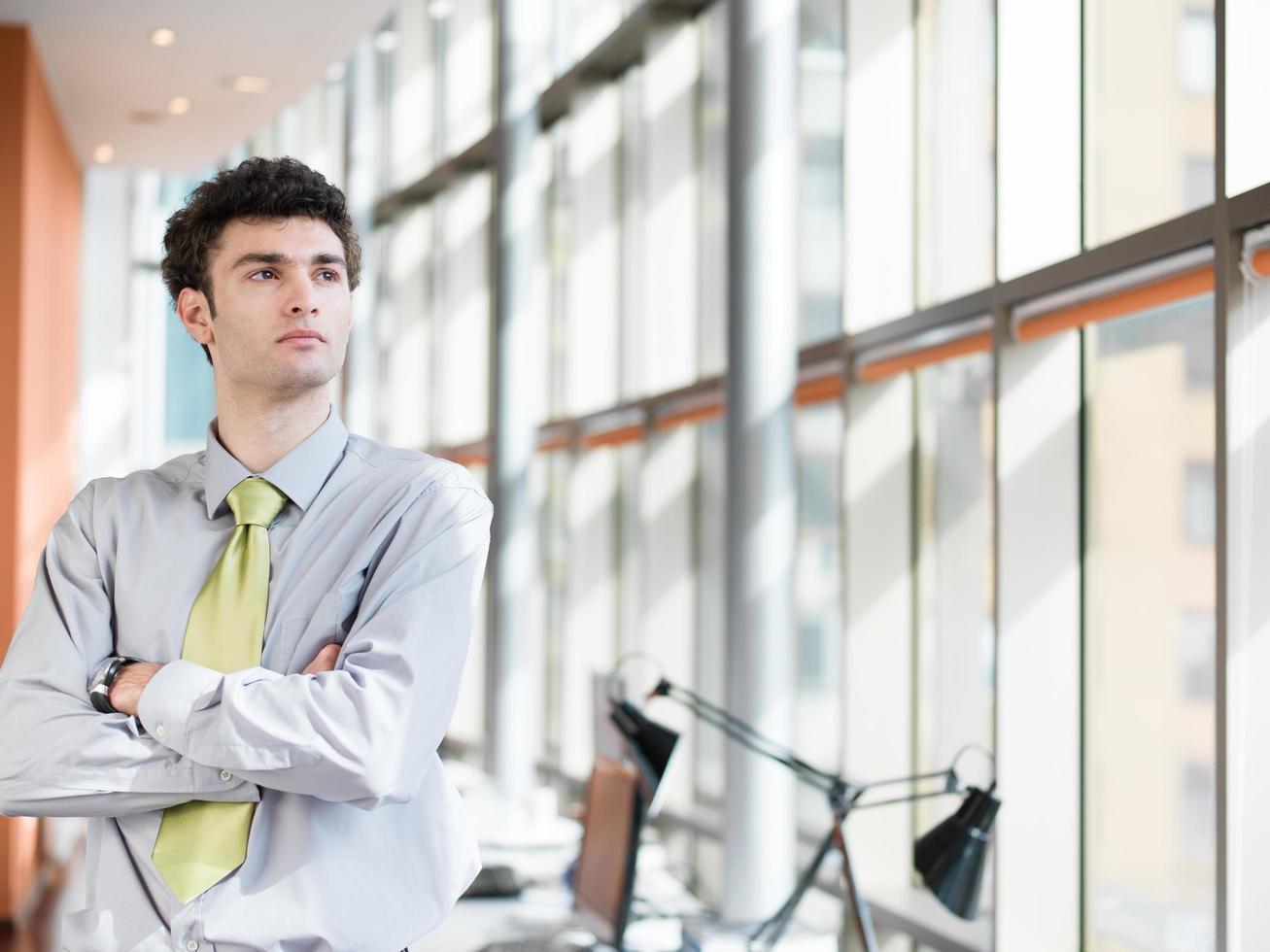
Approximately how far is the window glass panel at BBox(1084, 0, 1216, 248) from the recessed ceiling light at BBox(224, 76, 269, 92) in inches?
185

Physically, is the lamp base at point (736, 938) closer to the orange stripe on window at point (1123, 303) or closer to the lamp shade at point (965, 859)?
the lamp shade at point (965, 859)

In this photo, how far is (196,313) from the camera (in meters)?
1.61

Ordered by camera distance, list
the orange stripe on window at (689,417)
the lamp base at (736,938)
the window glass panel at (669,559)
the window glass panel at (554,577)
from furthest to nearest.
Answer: the window glass panel at (554,577) < the window glass panel at (669,559) < the orange stripe on window at (689,417) < the lamp base at (736,938)

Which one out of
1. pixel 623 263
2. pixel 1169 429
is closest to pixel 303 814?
pixel 1169 429

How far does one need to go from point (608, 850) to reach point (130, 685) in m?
2.38

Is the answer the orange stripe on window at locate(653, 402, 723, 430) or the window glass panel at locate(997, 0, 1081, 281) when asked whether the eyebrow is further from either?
the orange stripe on window at locate(653, 402, 723, 430)

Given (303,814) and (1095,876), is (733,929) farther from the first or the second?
(303,814)

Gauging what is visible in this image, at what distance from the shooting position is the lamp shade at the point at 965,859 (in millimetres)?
2824

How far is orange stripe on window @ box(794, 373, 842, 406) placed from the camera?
493cm

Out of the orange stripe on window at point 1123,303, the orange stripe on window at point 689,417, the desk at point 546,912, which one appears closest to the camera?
the orange stripe on window at point 1123,303

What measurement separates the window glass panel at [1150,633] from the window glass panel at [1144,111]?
0.26 metres

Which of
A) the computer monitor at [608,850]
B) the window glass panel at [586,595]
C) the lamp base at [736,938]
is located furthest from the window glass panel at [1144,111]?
the window glass panel at [586,595]

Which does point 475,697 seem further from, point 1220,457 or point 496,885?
point 1220,457

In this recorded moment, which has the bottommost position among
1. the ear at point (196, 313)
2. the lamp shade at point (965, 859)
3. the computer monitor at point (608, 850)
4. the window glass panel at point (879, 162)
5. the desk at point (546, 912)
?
the desk at point (546, 912)
